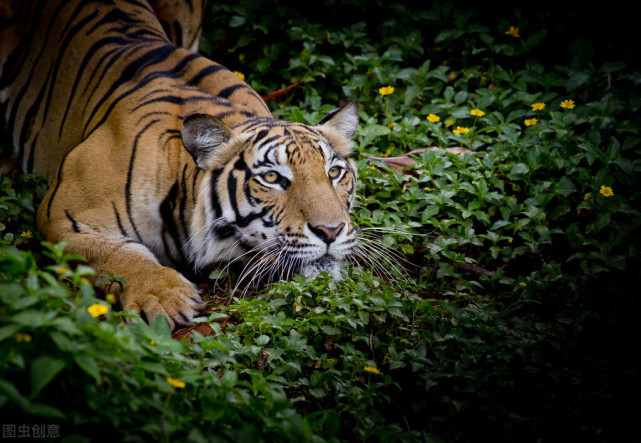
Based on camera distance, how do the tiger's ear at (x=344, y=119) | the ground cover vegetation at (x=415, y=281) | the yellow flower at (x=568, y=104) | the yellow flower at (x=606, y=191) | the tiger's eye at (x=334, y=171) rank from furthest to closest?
the yellow flower at (x=568, y=104)
the tiger's ear at (x=344, y=119)
the yellow flower at (x=606, y=191)
the tiger's eye at (x=334, y=171)
the ground cover vegetation at (x=415, y=281)

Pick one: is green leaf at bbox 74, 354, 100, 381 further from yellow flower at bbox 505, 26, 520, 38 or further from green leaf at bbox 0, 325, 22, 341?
yellow flower at bbox 505, 26, 520, 38

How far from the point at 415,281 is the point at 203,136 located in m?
1.36

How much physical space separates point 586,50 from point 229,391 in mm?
3979

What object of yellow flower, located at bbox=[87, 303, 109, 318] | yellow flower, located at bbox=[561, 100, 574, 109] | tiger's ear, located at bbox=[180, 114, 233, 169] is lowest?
yellow flower, located at bbox=[87, 303, 109, 318]

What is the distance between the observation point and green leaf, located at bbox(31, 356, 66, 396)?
134 centimetres

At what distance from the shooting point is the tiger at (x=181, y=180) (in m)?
2.79

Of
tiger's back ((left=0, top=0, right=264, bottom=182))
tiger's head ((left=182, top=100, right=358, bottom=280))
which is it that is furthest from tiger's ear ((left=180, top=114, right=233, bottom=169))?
tiger's back ((left=0, top=0, right=264, bottom=182))

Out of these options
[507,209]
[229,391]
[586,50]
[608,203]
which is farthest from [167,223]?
[586,50]

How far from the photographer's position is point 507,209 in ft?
10.7

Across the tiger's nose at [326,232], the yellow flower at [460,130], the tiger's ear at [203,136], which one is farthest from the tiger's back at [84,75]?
the yellow flower at [460,130]

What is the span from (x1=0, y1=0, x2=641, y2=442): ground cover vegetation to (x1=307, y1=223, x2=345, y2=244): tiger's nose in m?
0.23

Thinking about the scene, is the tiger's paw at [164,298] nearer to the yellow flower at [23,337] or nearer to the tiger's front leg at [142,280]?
the tiger's front leg at [142,280]

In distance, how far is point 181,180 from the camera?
3088mm

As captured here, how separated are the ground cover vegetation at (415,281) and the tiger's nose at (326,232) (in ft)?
0.76
